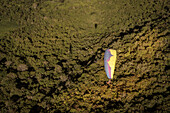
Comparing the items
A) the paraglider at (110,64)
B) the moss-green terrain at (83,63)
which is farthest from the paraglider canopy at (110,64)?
the moss-green terrain at (83,63)

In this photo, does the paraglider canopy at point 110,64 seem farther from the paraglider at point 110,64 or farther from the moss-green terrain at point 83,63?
the moss-green terrain at point 83,63

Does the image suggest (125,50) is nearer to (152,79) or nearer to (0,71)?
(152,79)

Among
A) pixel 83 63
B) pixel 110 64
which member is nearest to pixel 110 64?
pixel 110 64

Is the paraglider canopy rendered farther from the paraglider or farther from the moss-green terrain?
the moss-green terrain

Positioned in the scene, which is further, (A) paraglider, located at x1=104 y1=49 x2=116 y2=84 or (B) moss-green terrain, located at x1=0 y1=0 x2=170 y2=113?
(A) paraglider, located at x1=104 y1=49 x2=116 y2=84

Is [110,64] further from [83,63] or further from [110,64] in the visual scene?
[83,63]

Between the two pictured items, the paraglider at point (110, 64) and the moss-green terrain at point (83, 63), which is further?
the paraglider at point (110, 64)

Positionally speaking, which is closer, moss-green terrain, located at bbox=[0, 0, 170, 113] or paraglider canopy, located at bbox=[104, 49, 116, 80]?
moss-green terrain, located at bbox=[0, 0, 170, 113]

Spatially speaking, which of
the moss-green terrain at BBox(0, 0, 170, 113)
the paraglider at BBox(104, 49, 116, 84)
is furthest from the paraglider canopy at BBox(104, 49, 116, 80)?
the moss-green terrain at BBox(0, 0, 170, 113)
